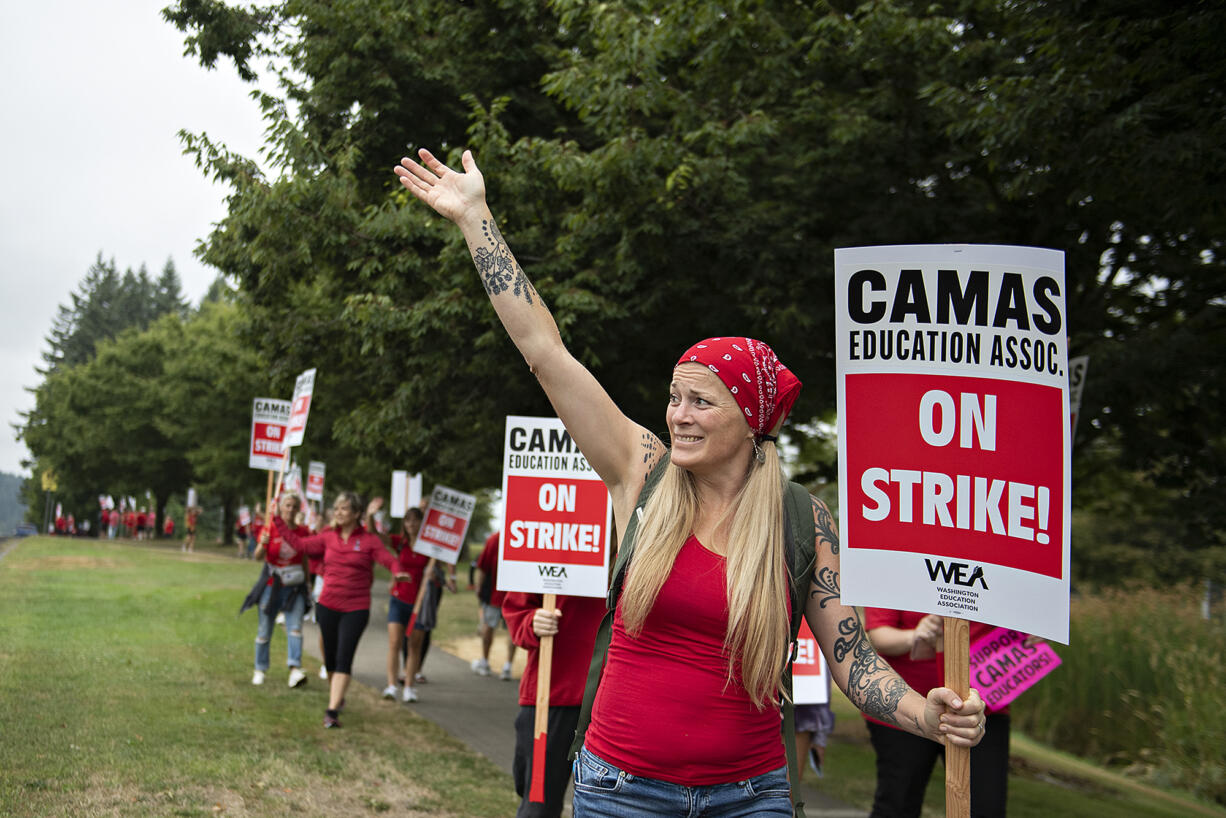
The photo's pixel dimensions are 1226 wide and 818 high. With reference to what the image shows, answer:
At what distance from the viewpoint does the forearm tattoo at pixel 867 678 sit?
2.78 meters

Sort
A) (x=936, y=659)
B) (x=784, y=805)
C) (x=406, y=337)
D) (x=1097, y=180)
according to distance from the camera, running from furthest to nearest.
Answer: (x=406, y=337) → (x=1097, y=180) → (x=936, y=659) → (x=784, y=805)

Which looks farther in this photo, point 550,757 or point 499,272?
point 550,757

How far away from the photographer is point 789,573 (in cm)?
284

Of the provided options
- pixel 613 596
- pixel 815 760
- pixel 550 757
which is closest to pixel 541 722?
pixel 550 757

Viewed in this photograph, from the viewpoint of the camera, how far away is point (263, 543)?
11.7m

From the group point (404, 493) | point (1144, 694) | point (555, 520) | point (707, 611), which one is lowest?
point (1144, 694)

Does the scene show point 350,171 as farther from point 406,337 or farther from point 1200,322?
point 1200,322

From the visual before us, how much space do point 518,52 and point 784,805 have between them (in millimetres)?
9690

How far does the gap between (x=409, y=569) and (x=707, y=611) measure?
1026cm

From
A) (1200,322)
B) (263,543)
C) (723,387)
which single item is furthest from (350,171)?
(723,387)

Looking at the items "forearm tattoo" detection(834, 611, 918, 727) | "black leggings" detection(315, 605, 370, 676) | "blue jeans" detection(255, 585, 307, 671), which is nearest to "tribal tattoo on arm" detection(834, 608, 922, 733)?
"forearm tattoo" detection(834, 611, 918, 727)

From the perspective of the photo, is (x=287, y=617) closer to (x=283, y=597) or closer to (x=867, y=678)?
(x=283, y=597)

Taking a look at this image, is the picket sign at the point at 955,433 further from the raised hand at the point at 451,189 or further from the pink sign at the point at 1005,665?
the pink sign at the point at 1005,665

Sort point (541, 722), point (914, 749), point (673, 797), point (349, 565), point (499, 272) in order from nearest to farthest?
1. point (673, 797)
2. point (499, 272)
3. point (914, 749)
4. point (541, 722)
5. point (349, 565)
